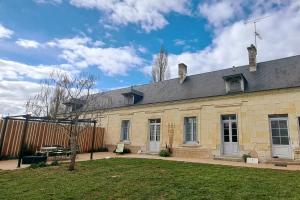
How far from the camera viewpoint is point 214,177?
558cm

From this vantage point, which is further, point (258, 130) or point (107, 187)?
point (258, 130)

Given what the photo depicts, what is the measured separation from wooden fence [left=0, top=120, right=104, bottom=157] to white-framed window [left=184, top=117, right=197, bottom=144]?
6.24 meters

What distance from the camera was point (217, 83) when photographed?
1233cm

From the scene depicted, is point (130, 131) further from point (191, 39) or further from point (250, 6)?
point (250, 6)

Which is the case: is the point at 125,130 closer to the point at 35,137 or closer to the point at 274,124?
the point at 35,137

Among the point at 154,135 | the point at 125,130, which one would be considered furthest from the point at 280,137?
the point at 125,130

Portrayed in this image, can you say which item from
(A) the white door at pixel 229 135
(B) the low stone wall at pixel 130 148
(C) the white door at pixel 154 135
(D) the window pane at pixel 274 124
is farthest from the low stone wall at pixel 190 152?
(D) the window pane at pixel 274 124

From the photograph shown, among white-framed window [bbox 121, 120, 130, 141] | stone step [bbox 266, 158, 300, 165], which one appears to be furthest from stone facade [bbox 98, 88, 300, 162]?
white-framed window [bbox 121, 120, 130, 141]

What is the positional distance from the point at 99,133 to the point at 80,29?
8626mm

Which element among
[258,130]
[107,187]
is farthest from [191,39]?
[107,187]

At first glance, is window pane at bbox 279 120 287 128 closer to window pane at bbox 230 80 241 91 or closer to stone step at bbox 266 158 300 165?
stone step at bbox 266 158 300 165

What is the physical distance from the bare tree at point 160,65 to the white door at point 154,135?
9907 millimetres

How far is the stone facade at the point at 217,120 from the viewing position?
31.0ft

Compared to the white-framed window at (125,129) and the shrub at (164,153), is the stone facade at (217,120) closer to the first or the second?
the white-framed window at (125,129)
